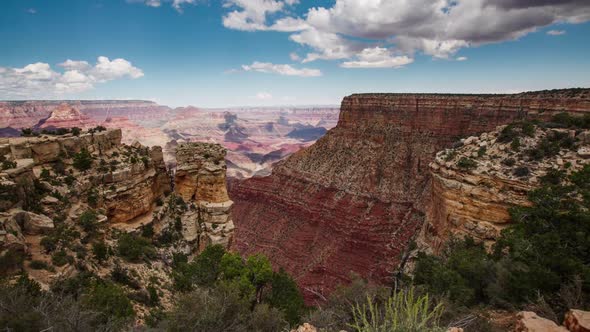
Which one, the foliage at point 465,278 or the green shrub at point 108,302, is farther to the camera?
the foliage at point 465,278

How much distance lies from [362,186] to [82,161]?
114 feet

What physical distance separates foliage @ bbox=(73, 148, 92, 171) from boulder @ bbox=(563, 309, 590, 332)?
71.4 feet

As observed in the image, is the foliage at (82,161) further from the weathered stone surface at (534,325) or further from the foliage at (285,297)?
the weathered stone surface at (534,325)

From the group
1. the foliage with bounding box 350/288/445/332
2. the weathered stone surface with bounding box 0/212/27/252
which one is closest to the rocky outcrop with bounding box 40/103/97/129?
the weathered stone surface with bounding box 0/212/27/252

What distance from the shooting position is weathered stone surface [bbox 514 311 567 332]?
794 centimetres

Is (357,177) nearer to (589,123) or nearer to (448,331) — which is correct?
(589,123)

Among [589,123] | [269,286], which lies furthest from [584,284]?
[589,123]

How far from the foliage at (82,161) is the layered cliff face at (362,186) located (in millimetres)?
24928

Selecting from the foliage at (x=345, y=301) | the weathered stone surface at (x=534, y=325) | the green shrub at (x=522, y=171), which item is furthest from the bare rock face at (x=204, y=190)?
the green shrub at (x=522, y=171)

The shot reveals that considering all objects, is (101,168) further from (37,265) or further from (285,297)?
(285,297)

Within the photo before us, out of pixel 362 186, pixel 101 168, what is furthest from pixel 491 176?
pixel 101 168

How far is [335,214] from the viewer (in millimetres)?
42438

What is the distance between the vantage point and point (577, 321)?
25.3 feet

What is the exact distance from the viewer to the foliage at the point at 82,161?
17422 mm
